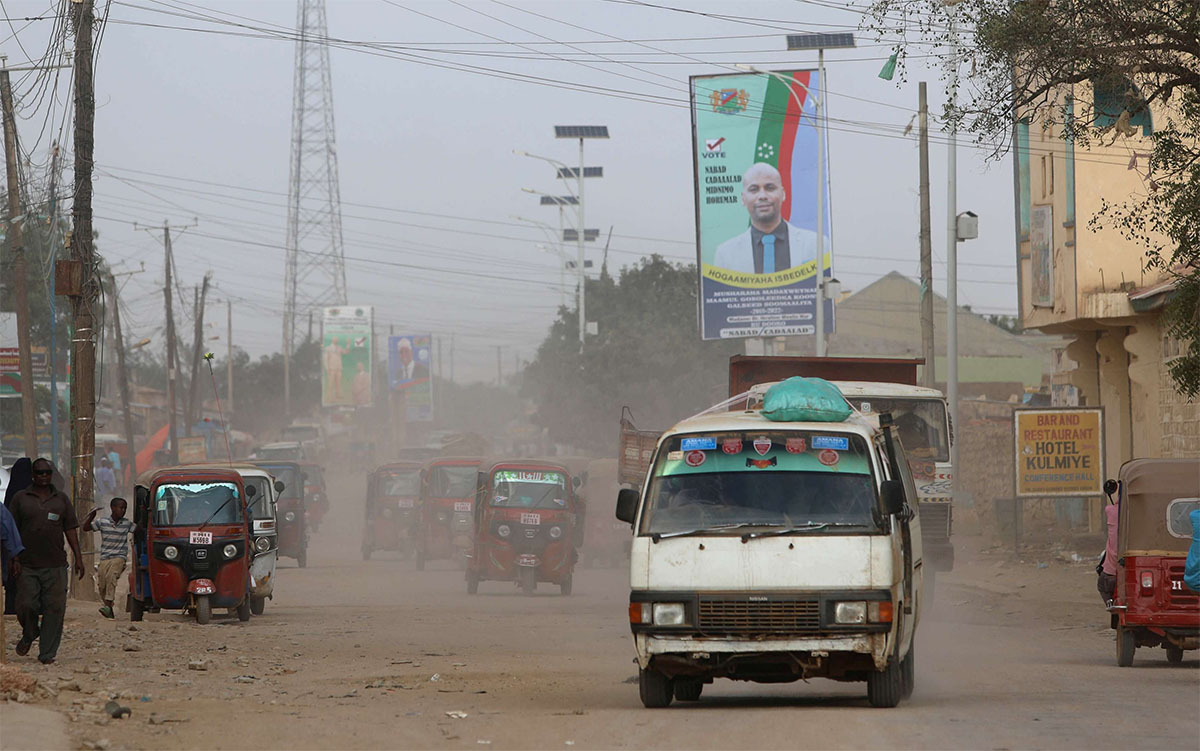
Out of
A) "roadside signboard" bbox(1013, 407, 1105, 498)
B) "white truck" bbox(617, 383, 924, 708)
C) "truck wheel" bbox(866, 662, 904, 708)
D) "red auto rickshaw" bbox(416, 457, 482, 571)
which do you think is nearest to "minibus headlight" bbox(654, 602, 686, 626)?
"white truck" bbox(617, 383, 924, 708)

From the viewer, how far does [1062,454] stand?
89.1 ft

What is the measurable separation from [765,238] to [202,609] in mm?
21445

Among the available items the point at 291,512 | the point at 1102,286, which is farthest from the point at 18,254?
the point at 1102,286

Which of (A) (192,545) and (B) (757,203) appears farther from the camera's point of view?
(B) (757,203)

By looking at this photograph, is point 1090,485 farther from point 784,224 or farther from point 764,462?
point 764,462

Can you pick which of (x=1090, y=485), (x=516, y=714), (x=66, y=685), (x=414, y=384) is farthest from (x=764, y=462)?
(x=414, y=384)

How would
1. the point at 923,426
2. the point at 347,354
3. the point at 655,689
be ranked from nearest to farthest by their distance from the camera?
the point at 655,689 < the point at 923,426 < the point at 347,354

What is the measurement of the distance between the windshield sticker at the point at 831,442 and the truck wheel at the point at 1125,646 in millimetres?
4323

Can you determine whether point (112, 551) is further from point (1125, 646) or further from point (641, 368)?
point (641, 368)

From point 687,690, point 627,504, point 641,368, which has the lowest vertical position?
point 687,690

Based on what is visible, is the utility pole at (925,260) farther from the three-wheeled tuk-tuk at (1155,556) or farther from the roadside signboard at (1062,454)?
the three-wheeled tuk-tuk at (1155,556)

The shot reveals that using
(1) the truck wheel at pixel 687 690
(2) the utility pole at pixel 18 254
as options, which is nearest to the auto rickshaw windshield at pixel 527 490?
(2) the utility pole at pixel 18 254

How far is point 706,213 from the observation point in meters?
A: 36.9

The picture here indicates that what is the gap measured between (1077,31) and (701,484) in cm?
759
